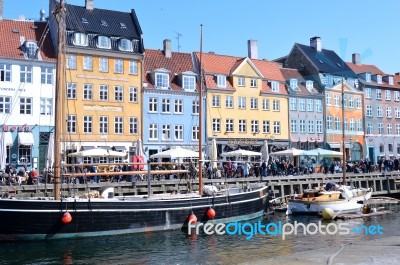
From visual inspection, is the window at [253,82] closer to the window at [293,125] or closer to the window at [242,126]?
the window at [242,126]

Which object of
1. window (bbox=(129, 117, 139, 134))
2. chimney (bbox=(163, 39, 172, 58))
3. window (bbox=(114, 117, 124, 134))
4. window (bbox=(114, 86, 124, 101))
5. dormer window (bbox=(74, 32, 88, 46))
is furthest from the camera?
chimney (bbox=(163, 39, 172, 58))

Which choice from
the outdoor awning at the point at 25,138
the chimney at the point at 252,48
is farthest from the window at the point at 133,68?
the chimney at the point at 252,48

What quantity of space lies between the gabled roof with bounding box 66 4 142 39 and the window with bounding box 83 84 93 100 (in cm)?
421

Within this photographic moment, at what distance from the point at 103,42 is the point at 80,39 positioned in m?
1.89

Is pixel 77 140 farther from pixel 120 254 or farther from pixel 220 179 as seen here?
pixel 120 254

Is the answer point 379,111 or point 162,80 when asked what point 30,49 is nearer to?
point 162,80

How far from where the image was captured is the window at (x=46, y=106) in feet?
128

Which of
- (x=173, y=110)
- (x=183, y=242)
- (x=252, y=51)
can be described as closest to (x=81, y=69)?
(x=173, y=110)

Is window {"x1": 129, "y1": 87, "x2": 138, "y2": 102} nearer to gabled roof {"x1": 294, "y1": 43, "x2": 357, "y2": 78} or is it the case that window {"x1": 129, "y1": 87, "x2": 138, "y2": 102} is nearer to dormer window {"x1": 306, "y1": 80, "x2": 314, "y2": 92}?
dormer window {"x1": 306, "y1": 80, "x2": 314, "y2": 92}

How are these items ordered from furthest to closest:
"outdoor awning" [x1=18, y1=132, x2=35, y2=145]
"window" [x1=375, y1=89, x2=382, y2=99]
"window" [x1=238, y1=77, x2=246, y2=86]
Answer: "window" [x1=375, y1=89, x2=382, y2=99]
"window" [x1=238, y1=77, x2=246, y2=86]
"outdoor awning" [x1=18, y1=132, x2=35, y2=145]

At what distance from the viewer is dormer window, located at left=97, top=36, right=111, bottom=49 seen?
1647 inches

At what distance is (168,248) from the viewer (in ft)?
63.7

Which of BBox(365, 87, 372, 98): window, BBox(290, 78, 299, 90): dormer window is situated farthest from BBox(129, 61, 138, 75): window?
BBox(365, 87, 372, 98): window

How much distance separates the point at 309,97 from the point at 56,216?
3834cm
